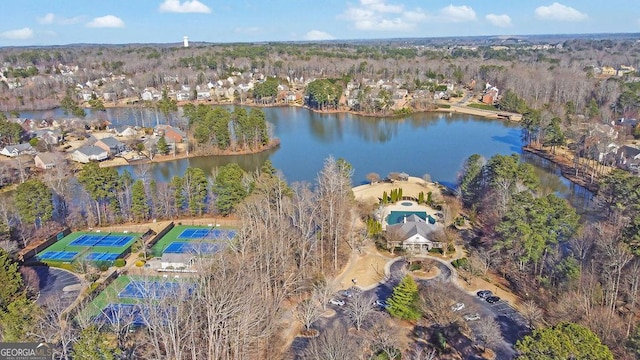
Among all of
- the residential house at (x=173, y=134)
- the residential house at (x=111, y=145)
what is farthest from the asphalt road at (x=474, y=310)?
the residential house at (x=111, y=145)

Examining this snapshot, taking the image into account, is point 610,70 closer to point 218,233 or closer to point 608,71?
point 608,71

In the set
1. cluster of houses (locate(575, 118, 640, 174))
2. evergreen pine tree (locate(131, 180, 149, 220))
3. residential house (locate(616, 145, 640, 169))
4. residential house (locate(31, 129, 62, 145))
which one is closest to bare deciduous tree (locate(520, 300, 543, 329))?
evergreen pine tree (locate(131, 180, 149, 220))

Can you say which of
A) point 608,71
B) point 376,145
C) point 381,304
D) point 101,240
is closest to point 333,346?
point 381,304

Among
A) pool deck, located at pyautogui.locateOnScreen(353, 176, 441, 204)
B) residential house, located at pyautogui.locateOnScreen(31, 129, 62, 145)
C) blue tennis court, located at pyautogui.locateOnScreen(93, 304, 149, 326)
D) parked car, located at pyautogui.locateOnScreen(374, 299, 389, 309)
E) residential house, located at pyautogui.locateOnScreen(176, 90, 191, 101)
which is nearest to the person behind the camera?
blue tennis court, located at pyautogui.locateOnScreen(93, 304, 149, 326)

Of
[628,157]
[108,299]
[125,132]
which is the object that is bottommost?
[108,299]

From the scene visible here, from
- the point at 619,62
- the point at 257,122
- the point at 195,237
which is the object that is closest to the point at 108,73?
the point at 257,122

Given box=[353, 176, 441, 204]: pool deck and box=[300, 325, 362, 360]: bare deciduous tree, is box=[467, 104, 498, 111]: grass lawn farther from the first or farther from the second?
box=[300, 325, 362, 360]: bare deciduous tree

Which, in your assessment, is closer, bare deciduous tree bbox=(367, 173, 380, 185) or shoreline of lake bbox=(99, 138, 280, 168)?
bare deciduous tree bbox=(367, 173, 380, 185)
